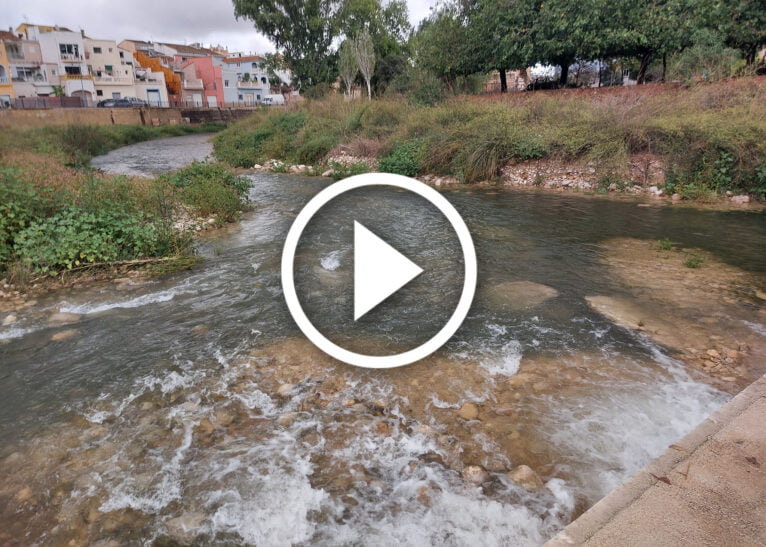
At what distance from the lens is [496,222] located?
8.95 metres

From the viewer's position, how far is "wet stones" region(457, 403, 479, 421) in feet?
10.8

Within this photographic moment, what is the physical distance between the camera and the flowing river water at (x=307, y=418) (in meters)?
2.55

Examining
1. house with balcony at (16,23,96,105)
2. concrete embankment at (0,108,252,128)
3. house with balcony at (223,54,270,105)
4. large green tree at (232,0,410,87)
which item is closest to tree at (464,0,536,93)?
large green tree at (232,0,410,87)

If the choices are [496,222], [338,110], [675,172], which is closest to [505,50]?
[338,110]

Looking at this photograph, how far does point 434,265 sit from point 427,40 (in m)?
18.9

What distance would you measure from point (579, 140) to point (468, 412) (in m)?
11.2

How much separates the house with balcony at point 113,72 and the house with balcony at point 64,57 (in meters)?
1.12

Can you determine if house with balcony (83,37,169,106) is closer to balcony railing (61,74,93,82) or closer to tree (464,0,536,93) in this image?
balcony railing (61,74,93,82)

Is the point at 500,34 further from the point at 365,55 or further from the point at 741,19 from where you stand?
the point at 365,55

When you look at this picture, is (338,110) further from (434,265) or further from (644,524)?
(644,524)

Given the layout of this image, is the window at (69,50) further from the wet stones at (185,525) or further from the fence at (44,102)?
the wet stones at (185,525)

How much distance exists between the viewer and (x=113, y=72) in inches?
2008

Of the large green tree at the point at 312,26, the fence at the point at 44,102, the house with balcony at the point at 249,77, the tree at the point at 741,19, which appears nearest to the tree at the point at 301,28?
the large green tree at the point at 312,26

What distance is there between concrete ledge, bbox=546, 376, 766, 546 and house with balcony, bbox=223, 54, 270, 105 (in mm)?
71219
